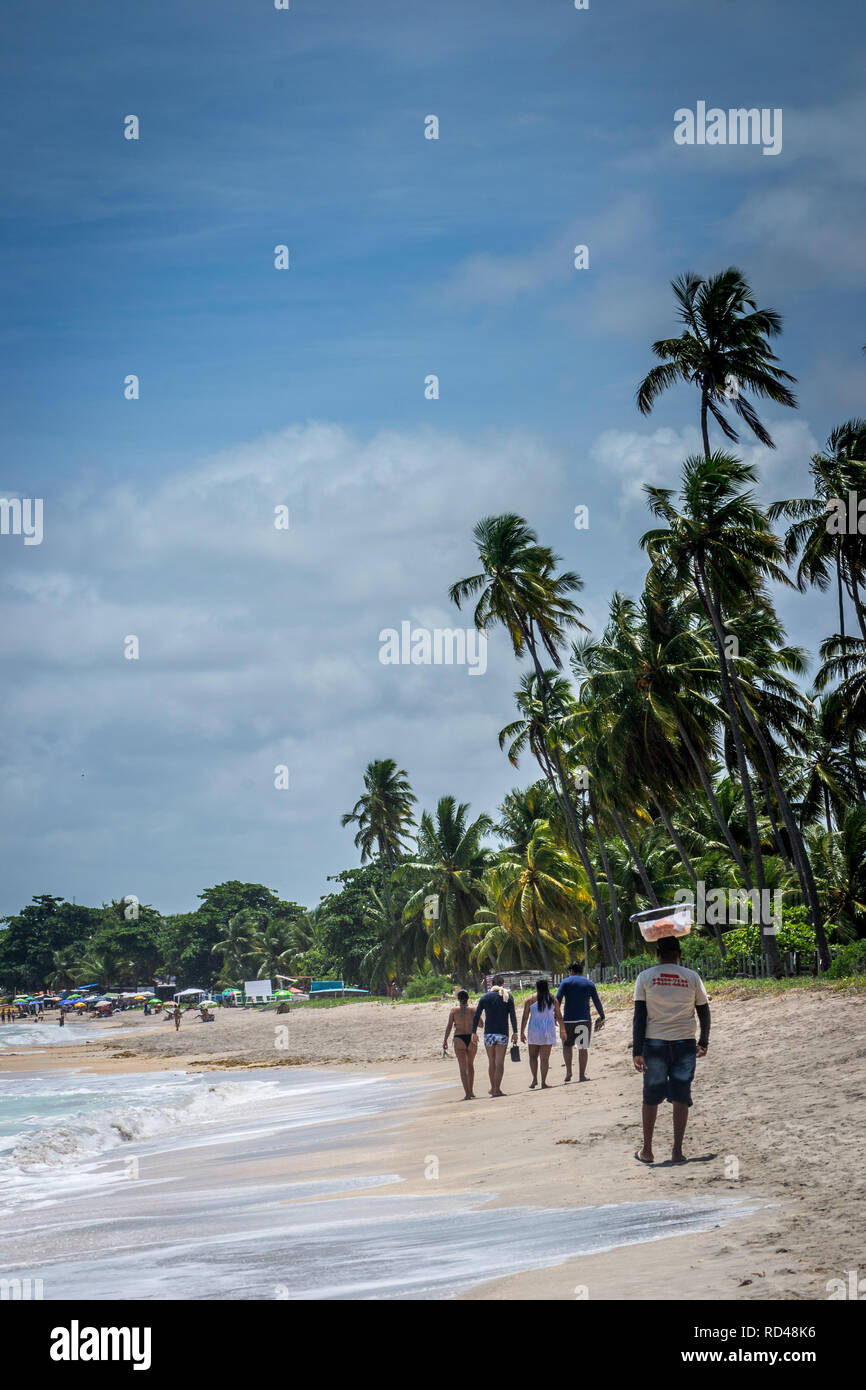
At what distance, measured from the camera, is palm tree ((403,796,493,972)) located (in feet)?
178

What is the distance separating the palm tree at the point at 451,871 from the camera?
5441 centimetres

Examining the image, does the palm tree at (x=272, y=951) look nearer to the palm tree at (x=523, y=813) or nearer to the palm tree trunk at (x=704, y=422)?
the palm tree at (x=523, y=813)

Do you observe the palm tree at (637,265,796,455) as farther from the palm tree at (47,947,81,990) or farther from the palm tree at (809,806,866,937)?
the palm tree at (47,947,81,990)

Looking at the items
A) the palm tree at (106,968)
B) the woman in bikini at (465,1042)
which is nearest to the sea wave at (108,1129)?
the woman in bikini at (465,1042)

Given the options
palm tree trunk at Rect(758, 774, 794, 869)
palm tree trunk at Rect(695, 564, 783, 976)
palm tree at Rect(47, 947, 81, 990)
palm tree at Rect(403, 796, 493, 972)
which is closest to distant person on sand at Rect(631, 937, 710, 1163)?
palm tree trunk at Rect(695, 564, 783, 976)

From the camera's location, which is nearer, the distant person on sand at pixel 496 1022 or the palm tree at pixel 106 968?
the distant person on sand at pixel 496 1022

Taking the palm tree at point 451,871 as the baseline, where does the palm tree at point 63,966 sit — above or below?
below

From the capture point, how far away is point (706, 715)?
32406mm

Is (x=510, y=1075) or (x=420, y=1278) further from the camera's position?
(x=510, y=1075)

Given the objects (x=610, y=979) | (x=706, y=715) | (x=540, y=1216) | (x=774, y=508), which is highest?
(x=774, y=508)
